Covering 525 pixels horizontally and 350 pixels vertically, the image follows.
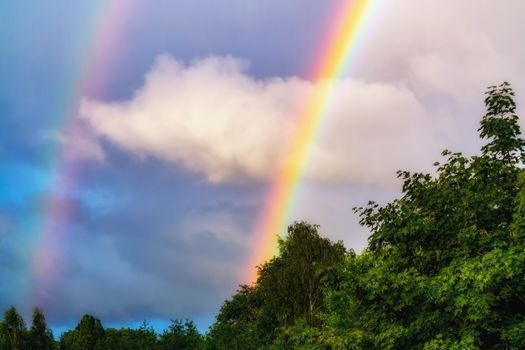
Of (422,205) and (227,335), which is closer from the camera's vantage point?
(422,205)

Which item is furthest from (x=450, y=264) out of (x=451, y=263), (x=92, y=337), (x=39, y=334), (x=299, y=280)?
(x=39, y=334)

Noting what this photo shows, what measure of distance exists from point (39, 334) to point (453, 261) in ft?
252

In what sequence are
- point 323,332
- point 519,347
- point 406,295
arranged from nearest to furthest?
point 519,347 < point 406,295 < point 323,332

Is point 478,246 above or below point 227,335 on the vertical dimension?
below

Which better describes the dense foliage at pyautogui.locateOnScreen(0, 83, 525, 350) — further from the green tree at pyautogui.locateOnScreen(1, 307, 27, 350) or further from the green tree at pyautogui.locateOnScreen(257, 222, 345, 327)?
the green tree at pyautogui.locateOnScreen(1, 307, 27, 350)

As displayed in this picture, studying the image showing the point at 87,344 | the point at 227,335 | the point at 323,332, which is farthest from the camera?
A: the point at 87,344

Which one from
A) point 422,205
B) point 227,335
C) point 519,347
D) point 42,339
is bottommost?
point 519,347

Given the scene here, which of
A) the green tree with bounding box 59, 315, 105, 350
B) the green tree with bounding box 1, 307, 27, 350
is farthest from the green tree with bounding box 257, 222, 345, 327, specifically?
the green tree with bounding box 1, 307, 27, 350

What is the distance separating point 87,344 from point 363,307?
61.2 m

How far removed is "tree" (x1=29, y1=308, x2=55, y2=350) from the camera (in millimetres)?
80562

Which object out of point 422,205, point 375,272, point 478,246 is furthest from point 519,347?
point 422,205

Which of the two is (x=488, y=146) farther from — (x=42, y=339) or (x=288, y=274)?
(x=42, y=339)

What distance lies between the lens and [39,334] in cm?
8150

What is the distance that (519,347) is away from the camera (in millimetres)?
15539
